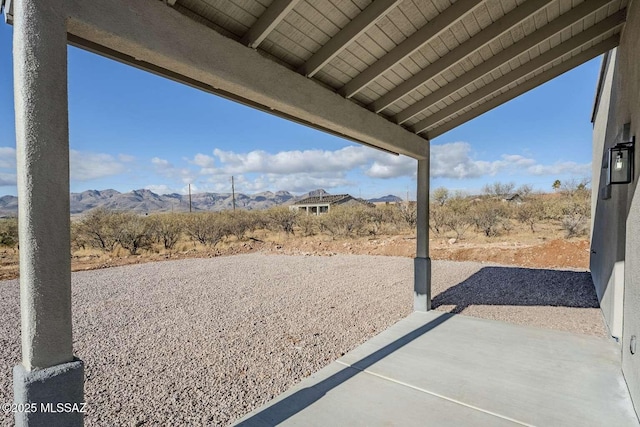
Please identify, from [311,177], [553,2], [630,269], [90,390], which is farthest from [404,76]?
[311,177]

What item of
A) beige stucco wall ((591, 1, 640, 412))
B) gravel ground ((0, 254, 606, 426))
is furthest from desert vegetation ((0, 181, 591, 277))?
beige stucco wall ((591, 1, 640, 412))

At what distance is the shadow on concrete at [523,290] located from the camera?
20.1ft

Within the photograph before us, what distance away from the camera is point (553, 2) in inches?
124

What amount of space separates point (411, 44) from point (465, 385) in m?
3.40

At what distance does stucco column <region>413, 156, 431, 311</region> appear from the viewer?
17.7 ft

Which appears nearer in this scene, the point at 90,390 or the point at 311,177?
the point at 90,390

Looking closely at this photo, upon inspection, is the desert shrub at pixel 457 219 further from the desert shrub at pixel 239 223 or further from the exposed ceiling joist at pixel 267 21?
the exposed ceiling joist at pixel 267 21

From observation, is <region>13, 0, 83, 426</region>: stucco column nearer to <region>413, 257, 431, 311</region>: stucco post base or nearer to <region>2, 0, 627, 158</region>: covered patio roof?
<region>2, 0, 627, 158</region>: covered patio roof

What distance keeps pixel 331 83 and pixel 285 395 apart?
323 centimetres

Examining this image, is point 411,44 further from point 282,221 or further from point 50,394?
point 282,221

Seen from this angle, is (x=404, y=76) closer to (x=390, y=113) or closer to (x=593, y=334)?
(x=390, y=113)

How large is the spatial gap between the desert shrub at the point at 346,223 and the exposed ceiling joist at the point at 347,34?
52.4ft

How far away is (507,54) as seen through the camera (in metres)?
3.80

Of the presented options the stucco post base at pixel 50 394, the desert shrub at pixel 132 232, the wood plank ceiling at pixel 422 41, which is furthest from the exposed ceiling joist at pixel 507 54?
the desert shrub at pixel 132 232
